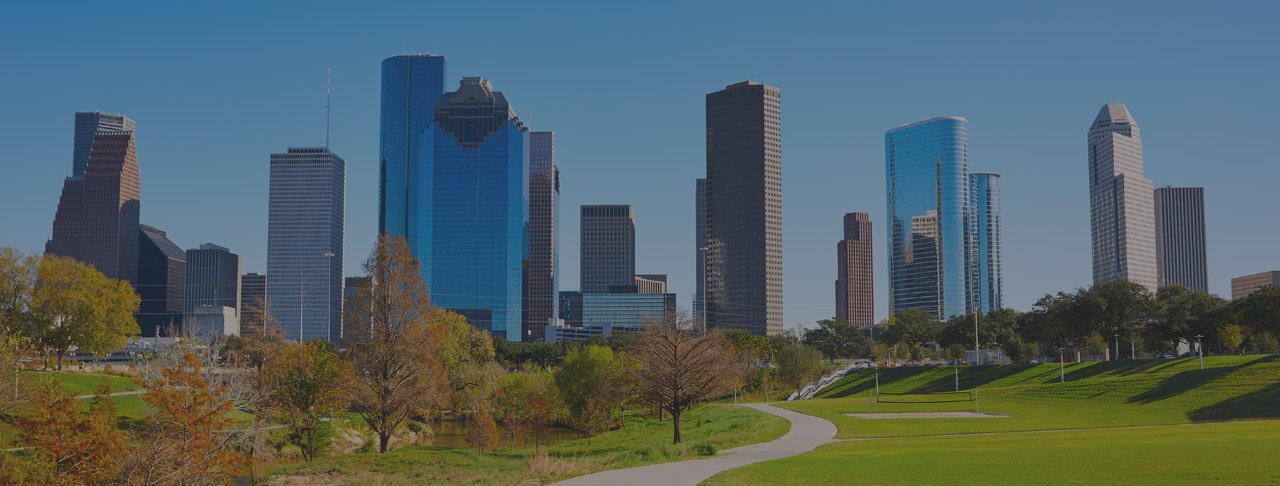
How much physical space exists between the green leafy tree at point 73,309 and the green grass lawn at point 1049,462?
76581mm

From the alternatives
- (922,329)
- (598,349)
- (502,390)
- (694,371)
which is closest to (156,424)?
(694,371)

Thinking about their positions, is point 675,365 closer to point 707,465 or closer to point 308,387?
point 707,465

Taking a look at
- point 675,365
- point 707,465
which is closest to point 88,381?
point 675,365

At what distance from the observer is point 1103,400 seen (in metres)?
72.8

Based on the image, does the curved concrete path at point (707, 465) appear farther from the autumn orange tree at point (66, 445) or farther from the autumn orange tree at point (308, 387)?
the autumn orange tree at point (308, 387)

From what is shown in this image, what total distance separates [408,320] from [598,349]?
3614cm

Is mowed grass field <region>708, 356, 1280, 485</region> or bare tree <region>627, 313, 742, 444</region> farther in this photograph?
bare tree <region>627, 313, 742, 444</region>

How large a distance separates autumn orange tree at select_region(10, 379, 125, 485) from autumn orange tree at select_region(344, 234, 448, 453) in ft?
59.4

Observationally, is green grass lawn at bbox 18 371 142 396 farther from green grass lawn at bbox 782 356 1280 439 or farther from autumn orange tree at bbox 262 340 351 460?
green grass lawn at bbox 782 356 1280 439

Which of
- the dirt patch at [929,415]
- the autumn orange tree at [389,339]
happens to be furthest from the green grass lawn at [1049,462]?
the autumn orange tree at [389,339]

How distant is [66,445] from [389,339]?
20481 mm

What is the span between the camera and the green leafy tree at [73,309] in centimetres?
8819

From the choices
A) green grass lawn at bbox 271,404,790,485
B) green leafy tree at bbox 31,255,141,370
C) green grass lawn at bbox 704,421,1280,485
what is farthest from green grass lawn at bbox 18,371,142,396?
green grass lawn at bbox 704,421,1280,485

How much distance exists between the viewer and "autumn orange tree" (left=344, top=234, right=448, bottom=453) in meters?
53.2
